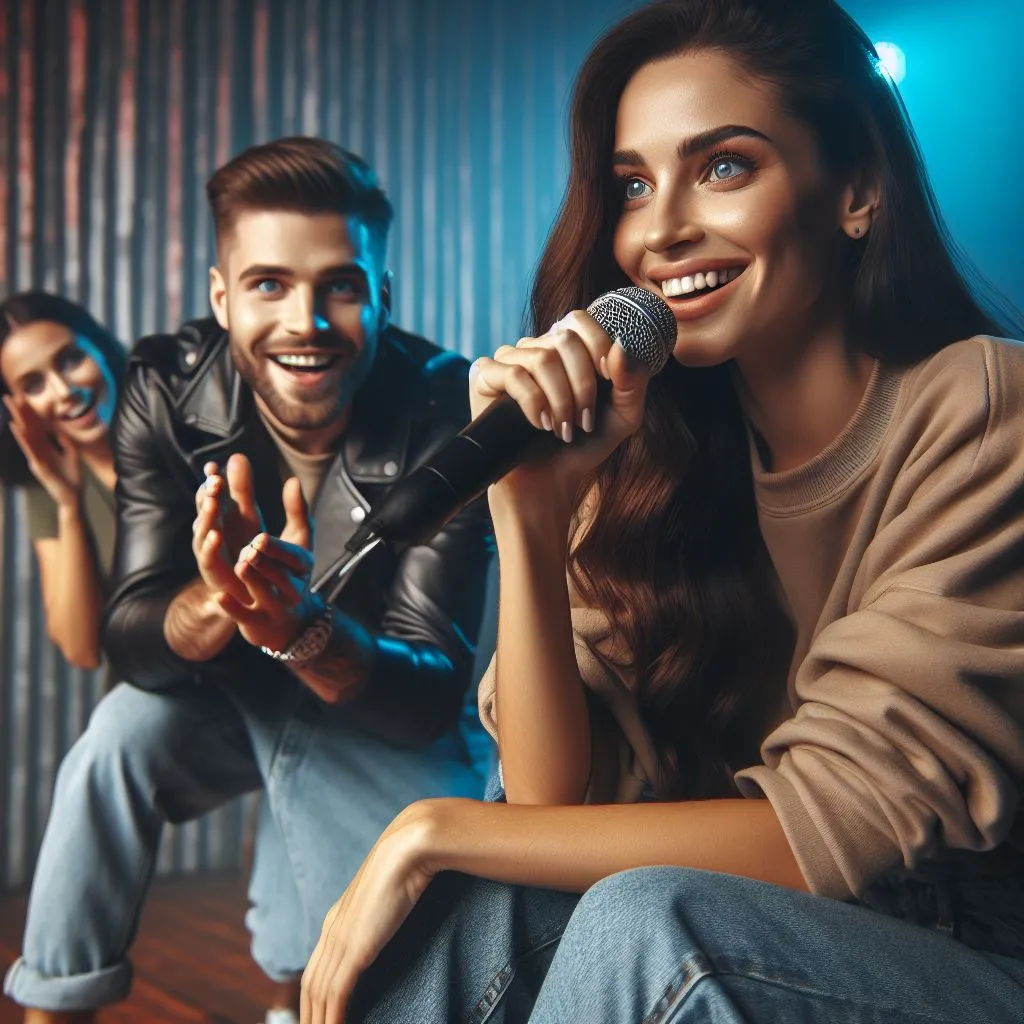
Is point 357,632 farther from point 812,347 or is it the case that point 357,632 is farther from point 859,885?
point 859,885

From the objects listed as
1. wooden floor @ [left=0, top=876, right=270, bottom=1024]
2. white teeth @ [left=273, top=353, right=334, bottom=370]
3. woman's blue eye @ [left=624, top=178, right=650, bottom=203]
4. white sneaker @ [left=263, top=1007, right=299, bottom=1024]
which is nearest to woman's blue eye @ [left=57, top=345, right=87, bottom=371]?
white teeth @ [left=273, top=353, right=334, bottom=370]

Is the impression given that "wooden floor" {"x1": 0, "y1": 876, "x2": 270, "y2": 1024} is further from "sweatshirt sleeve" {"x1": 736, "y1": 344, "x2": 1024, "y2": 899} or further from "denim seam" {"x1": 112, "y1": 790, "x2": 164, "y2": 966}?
"sweatshirt sleeve" {"x1": 736, "y1": 344, "x2": 1024, "y2": 899}

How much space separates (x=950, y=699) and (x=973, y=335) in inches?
15.2

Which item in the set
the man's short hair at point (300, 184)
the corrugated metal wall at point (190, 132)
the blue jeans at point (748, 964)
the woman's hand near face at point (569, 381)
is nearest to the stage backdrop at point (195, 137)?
the corrugated metal wall at point (190, 132)

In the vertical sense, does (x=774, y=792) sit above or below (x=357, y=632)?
above

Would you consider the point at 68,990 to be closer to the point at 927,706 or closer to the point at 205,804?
the point at 205,804

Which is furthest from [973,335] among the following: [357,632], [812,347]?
[357,632]

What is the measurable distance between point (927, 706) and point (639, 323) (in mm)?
356

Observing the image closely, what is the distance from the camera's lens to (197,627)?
5.80 feet

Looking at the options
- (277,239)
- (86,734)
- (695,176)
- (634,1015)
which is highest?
(695,176)

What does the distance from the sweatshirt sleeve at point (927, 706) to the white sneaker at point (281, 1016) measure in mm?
1162

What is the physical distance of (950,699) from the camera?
87 cm

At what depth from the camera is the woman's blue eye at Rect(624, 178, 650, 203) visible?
1192mm

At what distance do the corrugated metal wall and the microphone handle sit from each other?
3.96 feet
